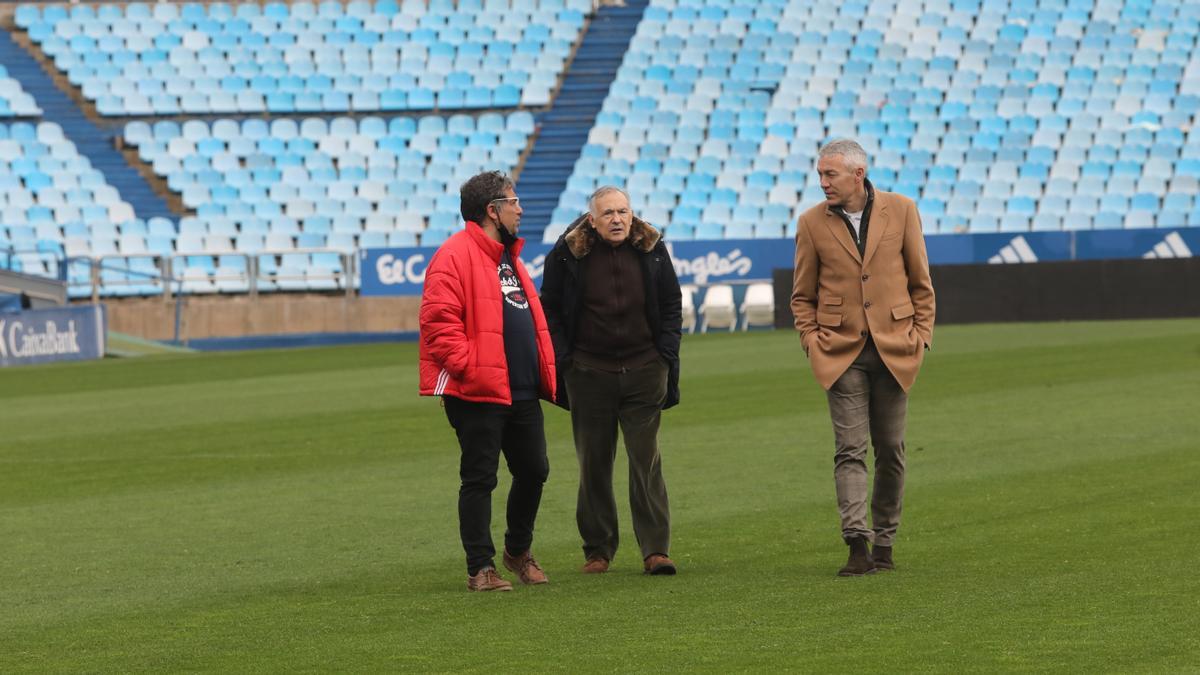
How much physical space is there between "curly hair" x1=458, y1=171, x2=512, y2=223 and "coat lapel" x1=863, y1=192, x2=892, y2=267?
5.23 ft

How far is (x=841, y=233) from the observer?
28.2ft

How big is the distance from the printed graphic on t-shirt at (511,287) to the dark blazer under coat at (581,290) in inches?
12.0

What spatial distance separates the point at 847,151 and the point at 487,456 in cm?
206

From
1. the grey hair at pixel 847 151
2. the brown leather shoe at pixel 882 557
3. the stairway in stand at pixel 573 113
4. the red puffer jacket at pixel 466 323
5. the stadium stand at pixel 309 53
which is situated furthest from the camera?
the stadium stand at pixel 309 53

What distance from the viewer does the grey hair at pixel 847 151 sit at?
845 cm

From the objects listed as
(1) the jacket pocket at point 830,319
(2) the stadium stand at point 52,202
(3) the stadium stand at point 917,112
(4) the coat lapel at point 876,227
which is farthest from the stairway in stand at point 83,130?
(4) the coat lapel at point 876,227

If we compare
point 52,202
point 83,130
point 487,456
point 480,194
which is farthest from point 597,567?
point 83,130

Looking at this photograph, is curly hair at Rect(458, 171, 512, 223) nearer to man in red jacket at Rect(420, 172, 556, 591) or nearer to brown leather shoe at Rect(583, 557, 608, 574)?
man in red jacket at Rect(420, 172, 556, 591)

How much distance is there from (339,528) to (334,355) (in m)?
19.3

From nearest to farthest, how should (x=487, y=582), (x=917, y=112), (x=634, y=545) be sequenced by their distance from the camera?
(x=487, y=582) < (x=634, y=545) < (x=917, y=112)

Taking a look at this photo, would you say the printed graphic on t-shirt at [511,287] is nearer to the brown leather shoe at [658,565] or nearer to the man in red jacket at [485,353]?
the man in red jacket at [485,353]

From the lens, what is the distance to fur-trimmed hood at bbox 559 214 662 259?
8797mm

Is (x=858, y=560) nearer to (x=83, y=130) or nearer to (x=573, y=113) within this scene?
(x=573, y=113)

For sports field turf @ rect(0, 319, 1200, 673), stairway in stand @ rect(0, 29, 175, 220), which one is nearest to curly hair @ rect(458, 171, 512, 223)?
sports field turf @ rect(0, 319, 1200, 673)
